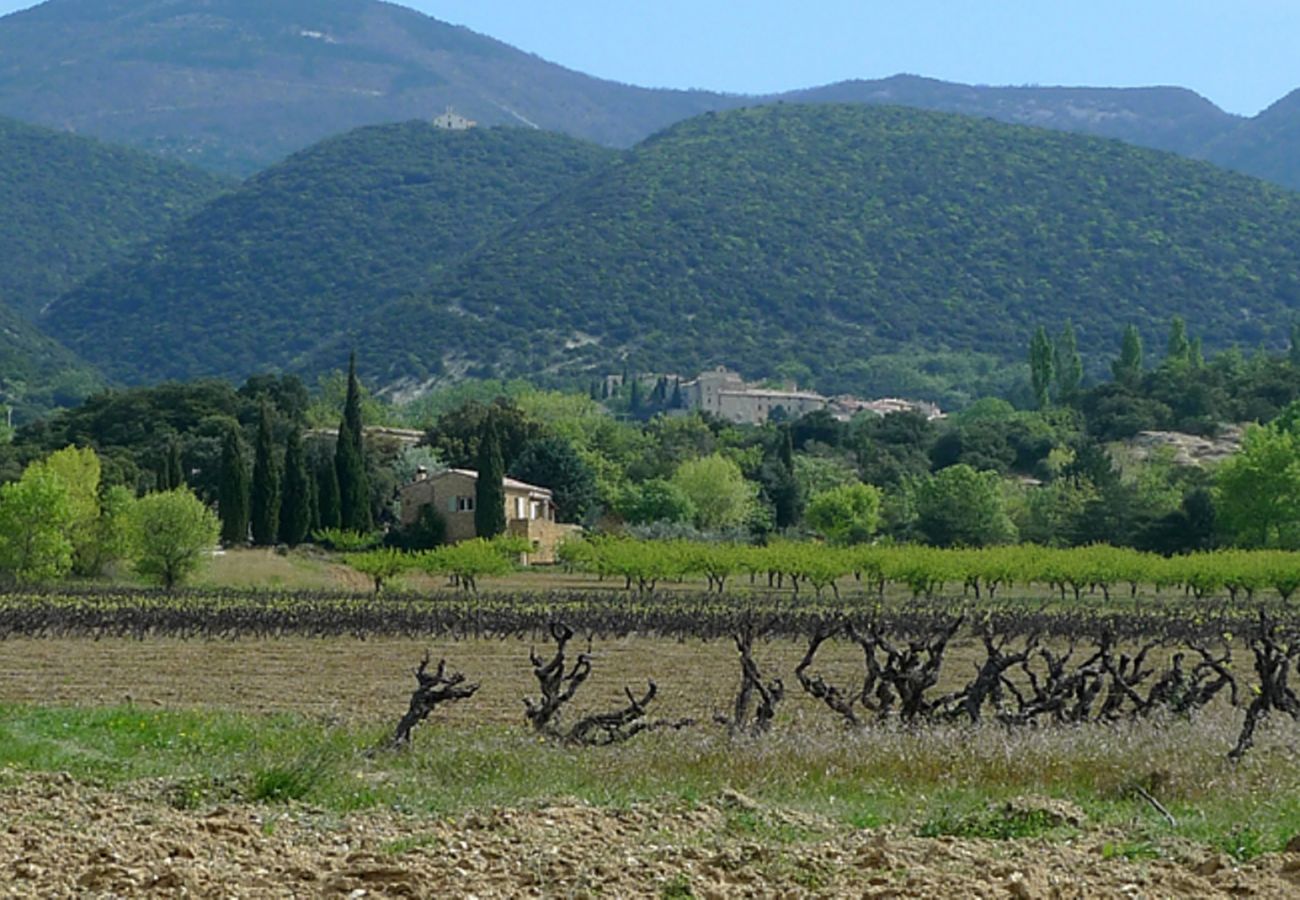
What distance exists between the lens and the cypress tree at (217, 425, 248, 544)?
6406cm

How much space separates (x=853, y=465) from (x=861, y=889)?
292 ft

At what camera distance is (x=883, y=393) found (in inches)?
6609

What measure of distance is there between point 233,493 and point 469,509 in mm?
11465

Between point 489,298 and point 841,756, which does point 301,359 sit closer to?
point 489,298

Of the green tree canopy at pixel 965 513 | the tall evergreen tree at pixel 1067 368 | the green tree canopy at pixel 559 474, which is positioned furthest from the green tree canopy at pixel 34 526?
the tall evergreen tree at pixel 1067 368

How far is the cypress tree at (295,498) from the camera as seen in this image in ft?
219

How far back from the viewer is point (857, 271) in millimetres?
183375

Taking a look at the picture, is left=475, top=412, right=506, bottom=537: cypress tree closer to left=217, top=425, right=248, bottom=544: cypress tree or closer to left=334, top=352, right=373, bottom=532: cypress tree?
left=334, top=352, right=373, bottom=532: cypress tree

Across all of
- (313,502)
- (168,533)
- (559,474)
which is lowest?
(168,533)

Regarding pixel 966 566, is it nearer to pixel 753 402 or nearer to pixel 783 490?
pixel 783 490

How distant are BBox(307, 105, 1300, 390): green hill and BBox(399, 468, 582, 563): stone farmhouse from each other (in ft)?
289

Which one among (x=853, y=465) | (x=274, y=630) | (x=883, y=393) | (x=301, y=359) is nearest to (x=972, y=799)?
(x=274, y=630)

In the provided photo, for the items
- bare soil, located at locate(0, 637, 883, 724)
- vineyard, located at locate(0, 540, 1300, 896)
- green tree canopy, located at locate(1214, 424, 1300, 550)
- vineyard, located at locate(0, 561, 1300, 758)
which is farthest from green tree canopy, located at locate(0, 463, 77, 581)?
green tree canopy, located at locate(1214, 424, 1300, 550)

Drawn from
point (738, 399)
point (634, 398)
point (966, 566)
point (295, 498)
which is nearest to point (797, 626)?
point (966, 566)
